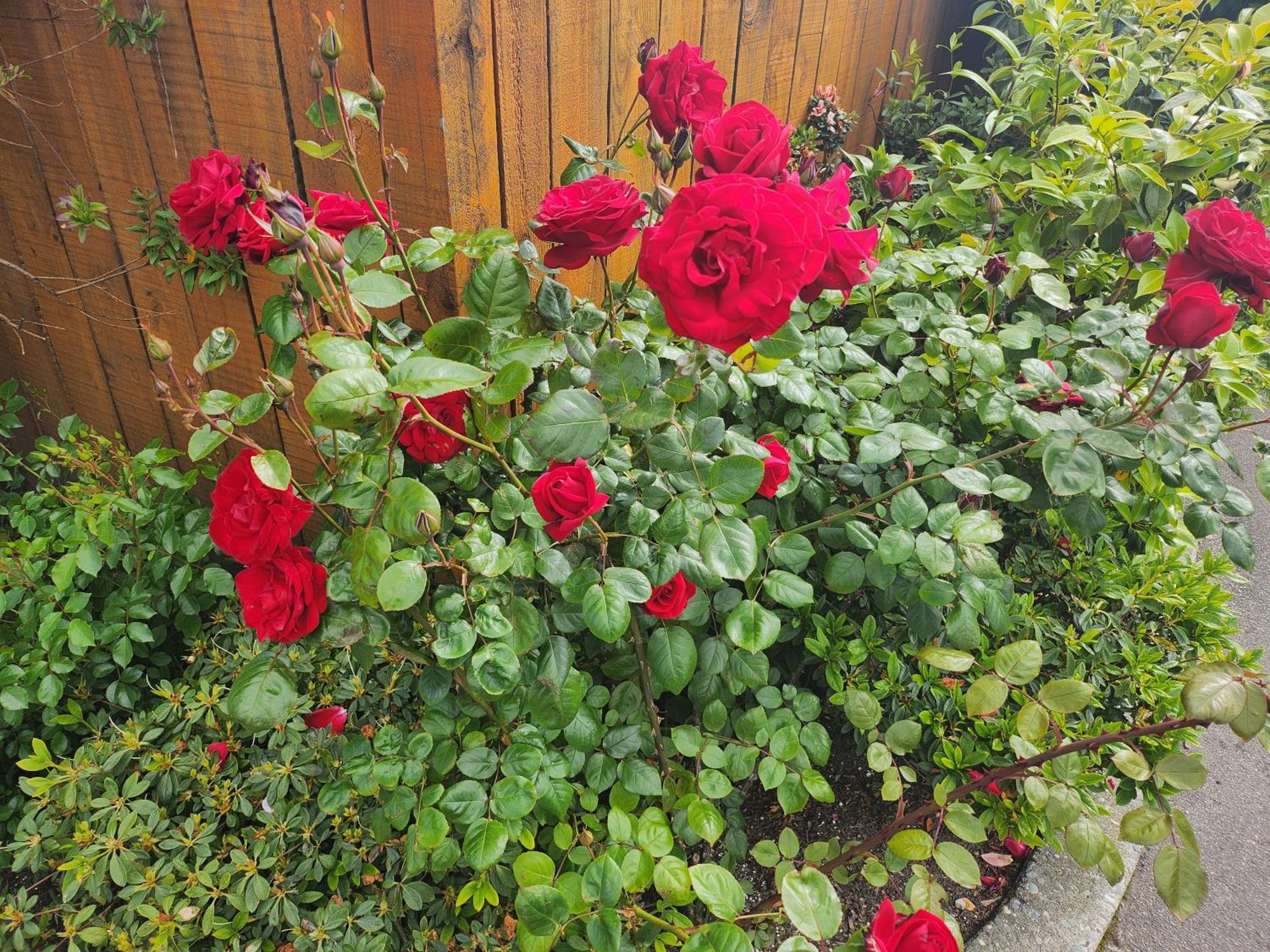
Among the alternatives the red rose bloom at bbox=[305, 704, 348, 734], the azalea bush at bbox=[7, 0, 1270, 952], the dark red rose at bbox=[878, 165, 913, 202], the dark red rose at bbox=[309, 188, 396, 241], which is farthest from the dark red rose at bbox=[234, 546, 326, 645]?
the dark red rose at bbox=[878, 165, 913, 202]

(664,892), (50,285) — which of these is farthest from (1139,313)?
(50,285)

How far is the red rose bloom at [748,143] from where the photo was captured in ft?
2.92

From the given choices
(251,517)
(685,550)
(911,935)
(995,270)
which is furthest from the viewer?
(995,270)

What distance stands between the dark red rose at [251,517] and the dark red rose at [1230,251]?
125 centimetres

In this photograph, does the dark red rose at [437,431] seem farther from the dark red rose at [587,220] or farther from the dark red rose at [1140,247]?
the dark red rose at [1140,247]

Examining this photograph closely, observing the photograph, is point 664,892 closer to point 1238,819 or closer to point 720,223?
point 720,223

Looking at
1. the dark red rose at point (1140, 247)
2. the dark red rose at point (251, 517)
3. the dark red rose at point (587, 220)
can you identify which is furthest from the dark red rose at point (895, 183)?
the dark red rose at point (251, 517)

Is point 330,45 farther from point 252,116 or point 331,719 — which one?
point 331,719

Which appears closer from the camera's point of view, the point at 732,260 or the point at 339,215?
the point at 732,260

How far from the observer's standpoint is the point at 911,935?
768mm

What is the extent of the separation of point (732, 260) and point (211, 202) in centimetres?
73

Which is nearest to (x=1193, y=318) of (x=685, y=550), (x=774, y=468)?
(x=774, y=468)

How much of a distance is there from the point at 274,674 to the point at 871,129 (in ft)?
9.92

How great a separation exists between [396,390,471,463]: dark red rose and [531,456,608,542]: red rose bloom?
0.19 metres
